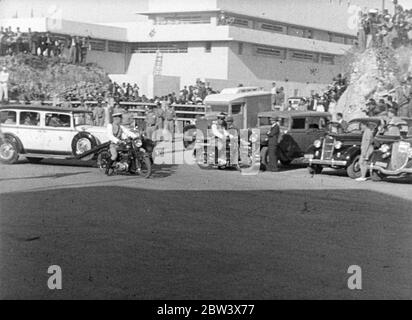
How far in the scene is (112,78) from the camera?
37375 millimetres

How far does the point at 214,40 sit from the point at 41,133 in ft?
72.6

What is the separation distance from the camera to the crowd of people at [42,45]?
1201 inches

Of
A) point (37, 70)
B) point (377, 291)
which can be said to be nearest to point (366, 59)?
A: point (37, 70)

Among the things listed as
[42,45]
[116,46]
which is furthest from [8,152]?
[116,46]

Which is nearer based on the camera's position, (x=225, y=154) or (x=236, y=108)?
(x=225, y=154)

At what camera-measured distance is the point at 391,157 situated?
15.1 metres

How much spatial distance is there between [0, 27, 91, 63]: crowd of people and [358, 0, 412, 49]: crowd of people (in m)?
13.9

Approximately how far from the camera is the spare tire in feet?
55.2

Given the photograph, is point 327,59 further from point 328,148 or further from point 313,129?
point 328,148

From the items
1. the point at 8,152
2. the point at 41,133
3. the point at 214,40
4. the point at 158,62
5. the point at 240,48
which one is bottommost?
the point at 8,152

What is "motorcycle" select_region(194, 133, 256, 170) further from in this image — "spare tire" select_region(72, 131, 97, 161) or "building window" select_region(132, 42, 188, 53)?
"building window" select_region(132, 42, 188, 53)

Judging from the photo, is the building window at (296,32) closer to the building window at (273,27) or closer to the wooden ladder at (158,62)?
the building window at (273,27)
